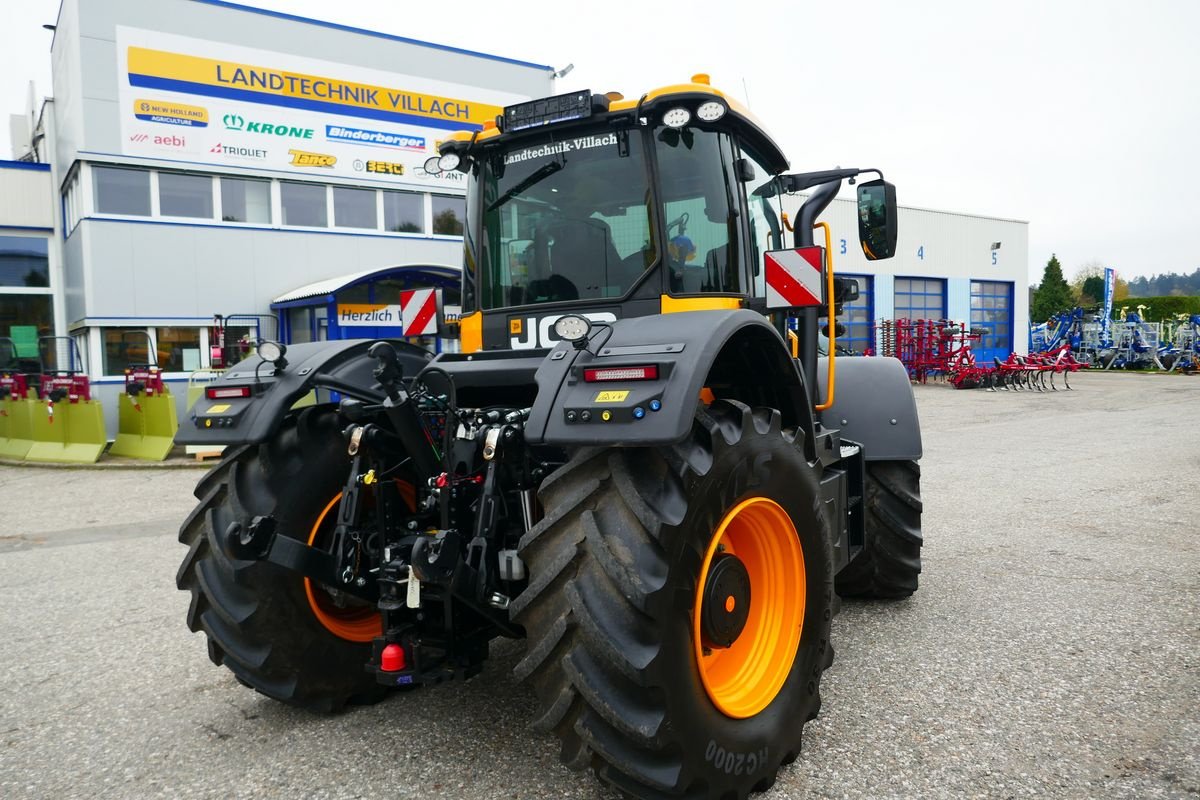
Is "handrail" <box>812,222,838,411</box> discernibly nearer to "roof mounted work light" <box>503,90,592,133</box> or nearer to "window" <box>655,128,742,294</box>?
"window" <box>655,128,742,294</box>

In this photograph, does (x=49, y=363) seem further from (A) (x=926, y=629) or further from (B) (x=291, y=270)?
(A) (x=926, y=629)

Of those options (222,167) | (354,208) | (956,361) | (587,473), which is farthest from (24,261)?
(956,361)

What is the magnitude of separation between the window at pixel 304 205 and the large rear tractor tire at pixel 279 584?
13.9 metres

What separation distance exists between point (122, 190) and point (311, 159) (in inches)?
132

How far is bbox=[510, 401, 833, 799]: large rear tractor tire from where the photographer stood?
7.39 ft

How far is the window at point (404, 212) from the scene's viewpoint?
1696cm

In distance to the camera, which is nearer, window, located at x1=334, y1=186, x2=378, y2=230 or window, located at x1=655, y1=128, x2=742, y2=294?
window, located at x1=655, y1=128, x2=742, y2=294

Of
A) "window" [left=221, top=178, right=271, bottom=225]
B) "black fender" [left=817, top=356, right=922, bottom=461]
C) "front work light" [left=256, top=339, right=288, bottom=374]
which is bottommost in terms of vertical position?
"black fender" [left=817, top=356, right=922, bottom=461]

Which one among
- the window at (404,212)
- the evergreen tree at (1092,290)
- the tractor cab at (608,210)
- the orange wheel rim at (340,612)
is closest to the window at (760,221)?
the tractor cab at (608,210)

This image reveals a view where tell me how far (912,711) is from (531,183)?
2.71 meters

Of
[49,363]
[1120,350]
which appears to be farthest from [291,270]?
[1120,350]

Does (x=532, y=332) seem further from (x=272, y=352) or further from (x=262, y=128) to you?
(x=262, y=128)

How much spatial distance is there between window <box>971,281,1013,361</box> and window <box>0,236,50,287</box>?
31.3m

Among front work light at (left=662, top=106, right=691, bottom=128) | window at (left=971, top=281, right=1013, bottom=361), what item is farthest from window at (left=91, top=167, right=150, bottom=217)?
window at (left=971, top=281, right=1013, bottom=361)
